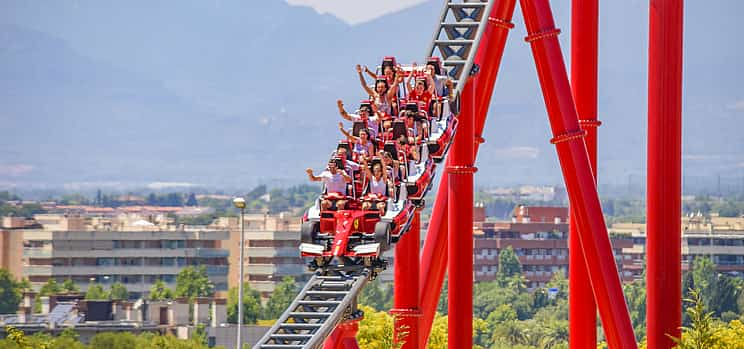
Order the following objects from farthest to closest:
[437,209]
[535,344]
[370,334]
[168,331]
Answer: [168,331], [535,344], [370,334], [437,209]

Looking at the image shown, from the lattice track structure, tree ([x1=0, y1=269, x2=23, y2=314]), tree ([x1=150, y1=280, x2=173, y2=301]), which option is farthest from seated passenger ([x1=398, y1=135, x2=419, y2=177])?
tree ([x1=0, y1=269, x2=23, y2=314])

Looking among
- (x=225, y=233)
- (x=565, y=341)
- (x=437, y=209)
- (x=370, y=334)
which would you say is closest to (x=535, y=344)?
A: (x=565, y=341)

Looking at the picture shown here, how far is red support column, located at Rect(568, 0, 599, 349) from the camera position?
914 inches

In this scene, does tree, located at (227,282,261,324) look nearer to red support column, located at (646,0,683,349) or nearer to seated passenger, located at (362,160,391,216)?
red support column, located at (646,0,683,349)

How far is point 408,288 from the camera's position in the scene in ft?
69.7

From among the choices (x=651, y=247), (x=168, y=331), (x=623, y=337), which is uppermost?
(x=651, y=247)

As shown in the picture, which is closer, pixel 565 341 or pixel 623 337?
pixel 623 337

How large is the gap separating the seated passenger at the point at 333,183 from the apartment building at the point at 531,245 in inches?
5965

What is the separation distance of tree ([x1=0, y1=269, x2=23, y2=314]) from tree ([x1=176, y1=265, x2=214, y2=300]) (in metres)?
16.4

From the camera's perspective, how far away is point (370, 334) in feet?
144

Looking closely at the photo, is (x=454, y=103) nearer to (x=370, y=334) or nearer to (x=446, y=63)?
(x=446, y=63)

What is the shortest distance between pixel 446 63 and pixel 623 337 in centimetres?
514

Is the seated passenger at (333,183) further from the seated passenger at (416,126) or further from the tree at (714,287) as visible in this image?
the tree at (714,287)

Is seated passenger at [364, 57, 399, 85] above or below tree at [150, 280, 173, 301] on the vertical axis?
above
